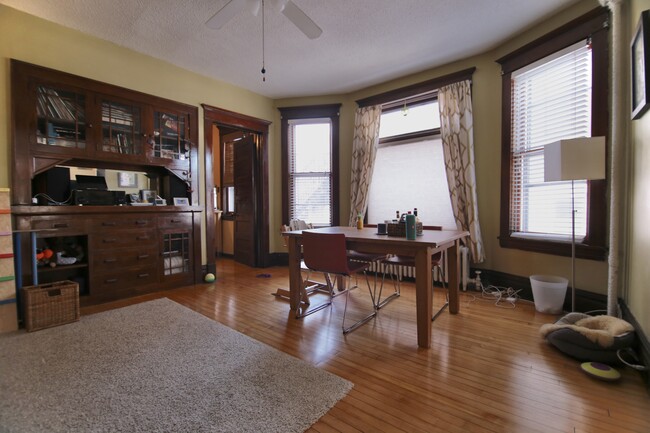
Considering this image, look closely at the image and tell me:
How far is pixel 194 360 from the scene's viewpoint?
202 centimetres

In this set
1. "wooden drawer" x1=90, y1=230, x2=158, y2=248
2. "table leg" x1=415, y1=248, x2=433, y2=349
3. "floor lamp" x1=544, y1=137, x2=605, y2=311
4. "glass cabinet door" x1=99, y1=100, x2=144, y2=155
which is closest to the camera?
"table leg" x1=415, y1=248, x2=433, y2=349

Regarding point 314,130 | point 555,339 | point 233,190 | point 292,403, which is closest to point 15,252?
point 292,403

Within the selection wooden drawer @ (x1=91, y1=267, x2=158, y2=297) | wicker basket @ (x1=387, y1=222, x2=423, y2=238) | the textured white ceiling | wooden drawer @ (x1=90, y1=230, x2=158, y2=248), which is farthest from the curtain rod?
wooden drawer @ (x1=91, y1=267, x2=158, y2=297)

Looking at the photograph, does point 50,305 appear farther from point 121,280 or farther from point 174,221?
point 174,221

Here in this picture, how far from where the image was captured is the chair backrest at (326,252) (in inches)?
97.7

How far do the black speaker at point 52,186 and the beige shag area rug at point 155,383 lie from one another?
1342mm

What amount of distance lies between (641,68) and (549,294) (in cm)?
197

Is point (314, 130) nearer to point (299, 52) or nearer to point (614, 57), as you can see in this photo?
point (299, 52)

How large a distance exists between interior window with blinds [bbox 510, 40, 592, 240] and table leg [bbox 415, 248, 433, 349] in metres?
1.85

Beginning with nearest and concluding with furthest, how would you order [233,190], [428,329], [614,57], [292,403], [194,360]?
[292,403] → [194,360] → [428,329] → [614,57] → [233,190]

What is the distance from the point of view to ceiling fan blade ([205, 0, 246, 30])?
2.29 metres

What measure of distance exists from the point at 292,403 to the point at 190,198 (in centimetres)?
333

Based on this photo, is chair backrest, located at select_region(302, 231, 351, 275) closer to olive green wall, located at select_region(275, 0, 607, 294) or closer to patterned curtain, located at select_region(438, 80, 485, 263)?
patterned curtain, located at select_region(438, 80, 485, 263)

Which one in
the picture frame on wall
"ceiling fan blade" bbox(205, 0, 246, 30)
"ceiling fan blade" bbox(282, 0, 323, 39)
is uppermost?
"ceiling fan blade" bbox(205, 0, 246, 30)
